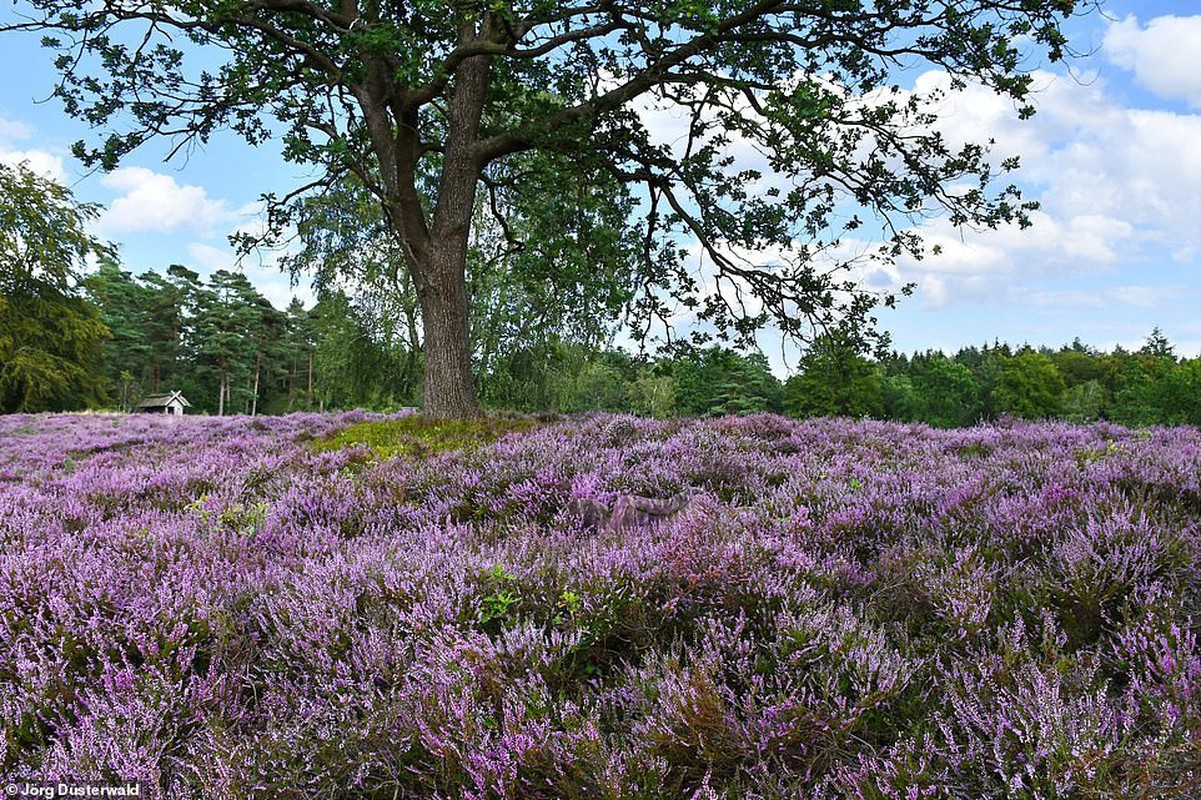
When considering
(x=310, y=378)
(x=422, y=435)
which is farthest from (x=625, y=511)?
(x=310, y=378)

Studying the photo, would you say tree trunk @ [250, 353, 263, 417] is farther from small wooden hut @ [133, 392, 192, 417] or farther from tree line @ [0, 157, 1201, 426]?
small wooden hut @ [133, 392, 192, 417]

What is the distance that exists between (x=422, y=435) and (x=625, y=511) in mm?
5632

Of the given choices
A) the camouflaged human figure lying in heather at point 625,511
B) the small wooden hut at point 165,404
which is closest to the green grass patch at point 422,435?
the camouflaged human figure lying in heather at point 625,511

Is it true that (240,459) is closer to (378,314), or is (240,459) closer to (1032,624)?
(1032,624)

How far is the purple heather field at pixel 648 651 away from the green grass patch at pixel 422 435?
3.38 meters

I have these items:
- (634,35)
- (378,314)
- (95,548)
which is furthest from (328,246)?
(95,548)

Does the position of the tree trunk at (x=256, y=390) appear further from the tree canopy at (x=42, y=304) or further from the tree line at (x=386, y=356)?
the tree canopy at (x=42, y=304)

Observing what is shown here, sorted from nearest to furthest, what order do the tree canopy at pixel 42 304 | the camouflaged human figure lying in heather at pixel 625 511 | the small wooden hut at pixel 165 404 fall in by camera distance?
1. the camouflaged human figure lying in heather at pixel 625 511
2. the tree canopy at pixel 42 304
3. the small wooden hut at pixel 165 404

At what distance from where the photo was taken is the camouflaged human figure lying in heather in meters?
3.52

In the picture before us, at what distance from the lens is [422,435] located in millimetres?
8555

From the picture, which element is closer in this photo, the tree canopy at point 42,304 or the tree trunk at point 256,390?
the tree canopy at point 42,304

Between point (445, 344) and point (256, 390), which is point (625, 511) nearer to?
point (445, 344)

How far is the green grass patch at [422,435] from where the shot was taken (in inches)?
281

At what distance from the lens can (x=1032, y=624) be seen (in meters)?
2.05
